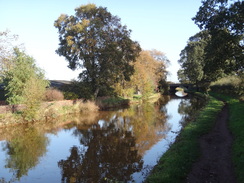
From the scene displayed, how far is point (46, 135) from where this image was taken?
62.9ft

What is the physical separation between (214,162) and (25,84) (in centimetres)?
2429

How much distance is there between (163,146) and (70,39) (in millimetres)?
25574

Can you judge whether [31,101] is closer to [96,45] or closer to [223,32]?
[96,45]

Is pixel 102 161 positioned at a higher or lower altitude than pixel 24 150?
higher

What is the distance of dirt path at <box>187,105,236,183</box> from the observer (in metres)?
8.59

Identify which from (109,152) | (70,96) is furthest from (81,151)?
(70,96)

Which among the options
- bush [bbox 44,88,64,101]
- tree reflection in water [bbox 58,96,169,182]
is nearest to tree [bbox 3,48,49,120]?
bush [bbox 44,88,64,101]

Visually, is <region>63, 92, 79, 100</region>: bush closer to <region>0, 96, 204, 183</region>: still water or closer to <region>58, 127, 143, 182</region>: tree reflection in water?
<region>0, 96, 204, 183</region>: still water

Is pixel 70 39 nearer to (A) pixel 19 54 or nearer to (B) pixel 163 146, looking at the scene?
(A) pixel 19 54

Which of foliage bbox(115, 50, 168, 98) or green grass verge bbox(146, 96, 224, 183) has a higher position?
foliage bbox(115, 50, 168, 98)

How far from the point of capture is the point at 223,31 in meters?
17.0

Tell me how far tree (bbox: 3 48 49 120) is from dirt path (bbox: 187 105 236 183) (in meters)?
18.3

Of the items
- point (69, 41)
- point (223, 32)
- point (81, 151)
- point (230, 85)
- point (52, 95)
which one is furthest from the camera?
point (230, 85)

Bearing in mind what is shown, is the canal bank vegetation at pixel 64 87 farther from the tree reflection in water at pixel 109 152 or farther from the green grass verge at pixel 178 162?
the green grass verge at pixel 178 162
